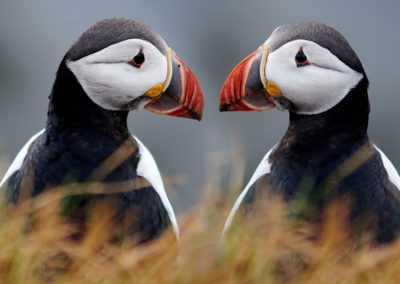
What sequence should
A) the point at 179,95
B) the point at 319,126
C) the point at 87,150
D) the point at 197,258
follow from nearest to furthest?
the point at 197,258 → the point at 87,150 → the point at 319,126 → the point at 179,95

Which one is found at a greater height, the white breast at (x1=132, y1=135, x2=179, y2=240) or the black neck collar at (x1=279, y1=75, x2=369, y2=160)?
the black neck collar at (x1=279, y1=75, x2=369, y2=160)

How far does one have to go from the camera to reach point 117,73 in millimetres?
4754

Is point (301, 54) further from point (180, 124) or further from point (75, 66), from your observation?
point (180, 124)

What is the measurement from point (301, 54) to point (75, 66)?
130 cm

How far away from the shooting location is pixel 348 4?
1698 centimetres

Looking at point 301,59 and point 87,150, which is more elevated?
point 301,59

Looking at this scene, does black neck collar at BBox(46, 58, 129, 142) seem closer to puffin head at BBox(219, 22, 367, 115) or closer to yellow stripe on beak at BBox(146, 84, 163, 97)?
yellow stripe on beak at BBox(146, 84, 163, 97)

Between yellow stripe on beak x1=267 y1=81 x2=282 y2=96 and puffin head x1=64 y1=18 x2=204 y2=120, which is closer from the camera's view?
puffin head x1=64 y1=18 x2=204 y2=120

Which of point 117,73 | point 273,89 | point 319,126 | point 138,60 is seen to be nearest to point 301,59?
point 273,89

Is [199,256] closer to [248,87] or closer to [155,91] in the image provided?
[155,91]

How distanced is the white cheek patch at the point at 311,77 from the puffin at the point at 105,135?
2.24 ft

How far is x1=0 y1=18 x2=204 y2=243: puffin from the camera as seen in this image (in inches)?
179

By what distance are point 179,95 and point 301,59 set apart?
0.79 m

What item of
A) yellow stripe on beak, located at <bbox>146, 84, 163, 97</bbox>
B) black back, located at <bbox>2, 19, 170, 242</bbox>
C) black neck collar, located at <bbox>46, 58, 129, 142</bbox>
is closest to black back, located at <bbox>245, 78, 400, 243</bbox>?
black back, located at <bbox>2, 19, 170, 242</bbox>
